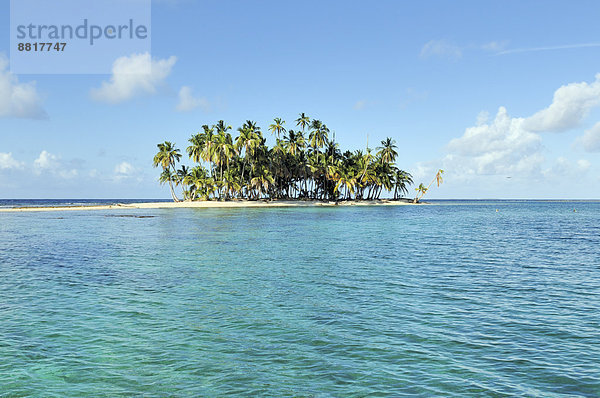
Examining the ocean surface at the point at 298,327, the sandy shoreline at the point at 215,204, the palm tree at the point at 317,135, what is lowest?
the ocean surface at the point at 298,327

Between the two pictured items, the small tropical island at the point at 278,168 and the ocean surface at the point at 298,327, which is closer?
the ocean surface at the point at 298,327

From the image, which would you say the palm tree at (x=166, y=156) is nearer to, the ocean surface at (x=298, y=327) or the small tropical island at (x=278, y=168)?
the small tropical island at (x=278, y=168)

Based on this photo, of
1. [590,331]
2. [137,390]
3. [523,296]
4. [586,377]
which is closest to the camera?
[137,390]

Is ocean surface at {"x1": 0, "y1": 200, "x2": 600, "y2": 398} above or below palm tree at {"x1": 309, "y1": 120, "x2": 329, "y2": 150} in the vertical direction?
below

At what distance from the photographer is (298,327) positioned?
1165cm

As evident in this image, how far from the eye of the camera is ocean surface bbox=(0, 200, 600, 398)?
8156 millimetres

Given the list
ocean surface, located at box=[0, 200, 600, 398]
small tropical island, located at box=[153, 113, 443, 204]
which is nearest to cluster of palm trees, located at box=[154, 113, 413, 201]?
small tropical island, located at box=[153, 113, 443, 204]

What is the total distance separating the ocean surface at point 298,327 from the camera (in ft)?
26.8

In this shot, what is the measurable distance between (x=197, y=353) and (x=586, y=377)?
8.31 metres

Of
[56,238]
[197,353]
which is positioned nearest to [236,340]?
[197,353]

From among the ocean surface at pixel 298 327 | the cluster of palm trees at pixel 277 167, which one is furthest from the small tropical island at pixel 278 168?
the ocean surface at pixel 298 327

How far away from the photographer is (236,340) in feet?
34.6

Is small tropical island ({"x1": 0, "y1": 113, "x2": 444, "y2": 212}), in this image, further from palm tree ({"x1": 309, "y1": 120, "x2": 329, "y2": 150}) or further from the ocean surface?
the ocean surface

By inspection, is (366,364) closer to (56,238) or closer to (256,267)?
(256,267)
